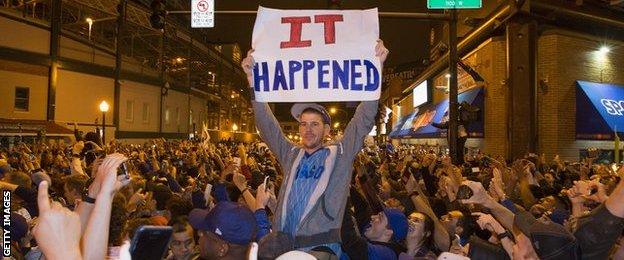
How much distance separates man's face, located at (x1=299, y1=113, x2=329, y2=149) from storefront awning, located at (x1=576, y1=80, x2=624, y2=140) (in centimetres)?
1622

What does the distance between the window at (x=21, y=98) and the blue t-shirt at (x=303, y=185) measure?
26.4 m

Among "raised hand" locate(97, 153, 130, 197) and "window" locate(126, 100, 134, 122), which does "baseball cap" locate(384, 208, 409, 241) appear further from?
"window" locate(126, 100, 134, 122)

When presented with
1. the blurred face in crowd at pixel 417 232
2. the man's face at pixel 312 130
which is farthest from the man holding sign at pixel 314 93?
the blurred face in crowd at pixel 417 232

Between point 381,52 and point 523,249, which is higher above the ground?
point 381,52

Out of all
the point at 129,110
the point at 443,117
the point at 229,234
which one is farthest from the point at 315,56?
the point at 129,110

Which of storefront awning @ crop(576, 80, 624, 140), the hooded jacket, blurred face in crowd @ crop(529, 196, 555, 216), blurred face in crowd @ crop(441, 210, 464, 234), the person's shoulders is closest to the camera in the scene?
the hooded jacket

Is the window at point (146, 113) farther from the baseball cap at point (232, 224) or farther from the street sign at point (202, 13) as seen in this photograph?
the baseball cap at point (232, 224)

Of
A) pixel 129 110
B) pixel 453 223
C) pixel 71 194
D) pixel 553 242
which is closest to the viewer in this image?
pixel 553 242

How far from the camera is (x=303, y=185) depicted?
3998mm

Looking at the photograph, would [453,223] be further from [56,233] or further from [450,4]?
[450,4]

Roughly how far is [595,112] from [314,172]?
56.0 ft

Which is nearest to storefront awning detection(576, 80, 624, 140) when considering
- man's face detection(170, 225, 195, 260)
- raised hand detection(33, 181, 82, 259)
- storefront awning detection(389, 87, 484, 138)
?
storefront awning detection(389, 87, 484, 138)

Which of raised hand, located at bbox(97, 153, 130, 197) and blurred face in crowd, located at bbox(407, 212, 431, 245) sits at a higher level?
raised hand, located at bbox(97, 153, 130, 197)

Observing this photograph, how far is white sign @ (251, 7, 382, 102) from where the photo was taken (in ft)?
15.2
